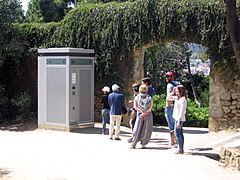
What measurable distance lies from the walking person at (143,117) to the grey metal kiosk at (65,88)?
141 inches

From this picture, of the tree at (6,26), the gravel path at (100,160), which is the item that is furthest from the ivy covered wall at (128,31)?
the gravel path at (100,160)

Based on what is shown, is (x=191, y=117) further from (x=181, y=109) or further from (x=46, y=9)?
(x=46, y=9)

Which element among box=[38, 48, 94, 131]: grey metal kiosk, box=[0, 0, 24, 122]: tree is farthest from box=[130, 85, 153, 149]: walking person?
box=[0, 0, 24, 122]: tree

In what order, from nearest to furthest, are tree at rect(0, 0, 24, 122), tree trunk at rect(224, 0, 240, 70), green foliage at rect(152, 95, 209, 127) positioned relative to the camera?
tree trunk at rect(224, 0, 240, 70), tree at rect(0, 0, 24, 122), green foliage at rect(152, 95, 209, 127)

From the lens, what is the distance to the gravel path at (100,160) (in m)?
7.73

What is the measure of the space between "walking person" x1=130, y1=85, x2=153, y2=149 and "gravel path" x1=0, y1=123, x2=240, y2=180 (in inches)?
11.6

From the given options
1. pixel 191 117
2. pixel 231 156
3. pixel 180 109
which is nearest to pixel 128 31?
pixel 191 117

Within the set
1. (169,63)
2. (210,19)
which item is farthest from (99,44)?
(169,63)

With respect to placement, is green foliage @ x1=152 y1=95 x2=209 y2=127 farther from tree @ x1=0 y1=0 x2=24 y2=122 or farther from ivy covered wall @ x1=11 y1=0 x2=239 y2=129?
tree @ x1=0 y1=0 x2=24 y2=122

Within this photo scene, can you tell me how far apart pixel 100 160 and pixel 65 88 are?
4.66 meters

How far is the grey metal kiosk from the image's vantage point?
13.1m

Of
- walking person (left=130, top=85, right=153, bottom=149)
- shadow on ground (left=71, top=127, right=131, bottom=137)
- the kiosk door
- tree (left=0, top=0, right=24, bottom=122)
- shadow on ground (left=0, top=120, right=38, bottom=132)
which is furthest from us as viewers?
tree (left=0, top=0, right=24, bottom=122)

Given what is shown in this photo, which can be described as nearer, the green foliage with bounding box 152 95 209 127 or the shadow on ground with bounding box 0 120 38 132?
the shadow on ground with bounding box 0 120 38 132

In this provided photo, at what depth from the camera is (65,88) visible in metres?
13.1
